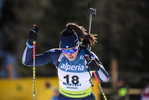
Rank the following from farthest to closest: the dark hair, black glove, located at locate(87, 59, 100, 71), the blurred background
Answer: the blurred background
the dark hair
black glove, located at locate(87, 59, 100, 71)

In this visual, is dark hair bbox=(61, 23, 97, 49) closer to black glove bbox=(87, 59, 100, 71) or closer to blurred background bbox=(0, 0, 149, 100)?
black glove bbox=(87, 59, 100, 71)

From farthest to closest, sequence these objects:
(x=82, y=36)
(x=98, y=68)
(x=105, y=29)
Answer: (x=105, y=29) < (x=82, y=36) < (x=98, y=68)

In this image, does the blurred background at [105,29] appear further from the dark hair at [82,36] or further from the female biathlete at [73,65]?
the female biathlete at [73,65]

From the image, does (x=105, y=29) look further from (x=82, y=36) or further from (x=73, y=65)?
(x=73, y=65)

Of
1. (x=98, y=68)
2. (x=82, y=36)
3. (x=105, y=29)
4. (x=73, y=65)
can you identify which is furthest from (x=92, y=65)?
(x=105, y=29)

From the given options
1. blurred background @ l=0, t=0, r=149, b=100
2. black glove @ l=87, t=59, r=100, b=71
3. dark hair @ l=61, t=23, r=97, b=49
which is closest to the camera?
black glove @ l=87, t=59, r=100, b=71

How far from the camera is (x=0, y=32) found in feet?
65.3

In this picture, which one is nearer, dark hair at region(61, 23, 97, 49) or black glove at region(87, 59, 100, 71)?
black glove at region(87, 59, 100, 71)

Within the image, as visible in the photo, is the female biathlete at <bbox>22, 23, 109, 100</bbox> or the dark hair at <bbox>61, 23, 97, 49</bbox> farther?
the dark hair at <bbox>61, 23, 97, 49</bbox>

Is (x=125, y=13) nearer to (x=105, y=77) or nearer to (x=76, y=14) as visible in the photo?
(x=76, y=14)

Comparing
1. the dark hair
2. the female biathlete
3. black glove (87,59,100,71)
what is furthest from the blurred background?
black glove (87,59,100,71)

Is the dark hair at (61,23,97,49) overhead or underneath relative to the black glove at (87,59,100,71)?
overhead

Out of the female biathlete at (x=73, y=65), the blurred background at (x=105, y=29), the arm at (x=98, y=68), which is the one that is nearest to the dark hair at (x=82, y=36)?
the female biathlete at (x=73, y=65)

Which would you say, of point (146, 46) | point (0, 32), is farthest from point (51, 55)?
point (0, 32)
